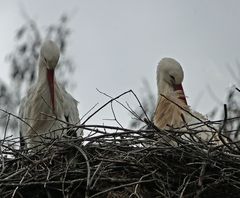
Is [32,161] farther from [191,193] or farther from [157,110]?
[157,110]

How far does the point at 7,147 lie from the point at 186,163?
915 millimetres

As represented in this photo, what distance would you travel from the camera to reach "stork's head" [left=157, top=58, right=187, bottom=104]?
18.0 feet

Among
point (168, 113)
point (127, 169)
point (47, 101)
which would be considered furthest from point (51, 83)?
point (127, 169)

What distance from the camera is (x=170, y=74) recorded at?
5535 millimetres

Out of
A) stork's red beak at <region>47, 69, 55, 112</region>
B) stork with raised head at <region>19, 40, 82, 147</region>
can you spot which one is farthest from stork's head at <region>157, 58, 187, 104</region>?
stork's red beak at <region>47, 69, 55, 112</region>

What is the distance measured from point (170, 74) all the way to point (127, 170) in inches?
76.2

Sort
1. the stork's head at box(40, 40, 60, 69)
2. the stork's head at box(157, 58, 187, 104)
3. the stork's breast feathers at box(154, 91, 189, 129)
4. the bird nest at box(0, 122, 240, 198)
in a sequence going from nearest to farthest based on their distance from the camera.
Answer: the bird nest at box(0, 122, 240, 198) < the stork's breast feathers at box(154, 91, 189, 129) < the stork's head at box(157, 58, 187, 104) < the stork's head at box(40, 40, 60, 69)

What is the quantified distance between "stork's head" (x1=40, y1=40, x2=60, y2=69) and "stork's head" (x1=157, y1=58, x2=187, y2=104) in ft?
2.46

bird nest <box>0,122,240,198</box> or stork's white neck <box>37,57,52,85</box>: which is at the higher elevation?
stork's white neck <box>37,57,52,85</box>

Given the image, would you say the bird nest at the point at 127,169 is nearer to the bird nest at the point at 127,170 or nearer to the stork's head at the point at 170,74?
the bird nest at the point at 127,170

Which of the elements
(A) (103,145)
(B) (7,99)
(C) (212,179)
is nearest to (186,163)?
(C) (212,179)

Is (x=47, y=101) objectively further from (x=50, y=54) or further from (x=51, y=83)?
(x=50, y=54)

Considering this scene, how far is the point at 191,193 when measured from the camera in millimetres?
3508

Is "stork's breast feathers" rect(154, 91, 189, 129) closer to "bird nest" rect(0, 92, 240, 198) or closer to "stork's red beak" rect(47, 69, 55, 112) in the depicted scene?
"stork's red beak" rect(47, 69, 55, 112)
